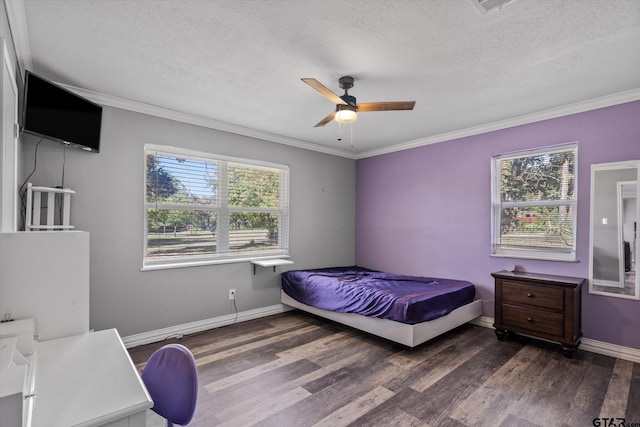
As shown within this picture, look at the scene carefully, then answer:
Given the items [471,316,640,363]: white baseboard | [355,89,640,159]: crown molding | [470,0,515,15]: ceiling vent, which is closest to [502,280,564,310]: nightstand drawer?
[471,316,640,363]: white baseboard

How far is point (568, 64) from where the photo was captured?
93.5 inches

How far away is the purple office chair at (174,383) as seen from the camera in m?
1.24

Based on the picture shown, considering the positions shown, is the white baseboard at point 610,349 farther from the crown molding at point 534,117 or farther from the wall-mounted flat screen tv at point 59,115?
the wall-mounted flat screen tv at point 59,115

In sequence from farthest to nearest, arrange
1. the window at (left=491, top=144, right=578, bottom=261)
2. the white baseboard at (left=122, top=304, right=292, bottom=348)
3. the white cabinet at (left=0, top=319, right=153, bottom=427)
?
the window at (left=491, top=144, right=578, bottom=261)
the white baseboard at (left=122, top=304, right=292, bottom=348)
the white cabinet at (left=0, top=319, right=153, bottom=427)

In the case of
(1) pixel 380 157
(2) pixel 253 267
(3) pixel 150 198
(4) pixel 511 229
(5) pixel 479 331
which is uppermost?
(1) pixel 380 157

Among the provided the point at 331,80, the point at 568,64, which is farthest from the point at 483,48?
the point at 331,80

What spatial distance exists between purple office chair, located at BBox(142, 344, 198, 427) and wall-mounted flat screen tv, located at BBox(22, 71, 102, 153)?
84.1 inches

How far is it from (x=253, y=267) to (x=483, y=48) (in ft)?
10.9

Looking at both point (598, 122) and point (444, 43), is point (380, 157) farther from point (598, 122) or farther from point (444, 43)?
point (444, 43)

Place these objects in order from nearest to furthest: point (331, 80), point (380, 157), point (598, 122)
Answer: point (331, 80) → point (598, 122) → point (380, 157)

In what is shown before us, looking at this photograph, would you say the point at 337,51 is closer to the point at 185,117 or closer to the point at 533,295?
the point at 185,117

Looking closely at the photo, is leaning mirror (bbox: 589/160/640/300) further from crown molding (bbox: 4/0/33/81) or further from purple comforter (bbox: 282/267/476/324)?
crown molding (bbox: 4/0/33/81)

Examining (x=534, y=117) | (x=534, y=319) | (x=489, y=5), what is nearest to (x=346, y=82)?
(x=489, y=5)

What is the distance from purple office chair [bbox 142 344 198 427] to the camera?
1.24 meters
